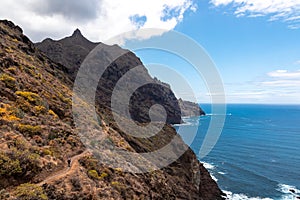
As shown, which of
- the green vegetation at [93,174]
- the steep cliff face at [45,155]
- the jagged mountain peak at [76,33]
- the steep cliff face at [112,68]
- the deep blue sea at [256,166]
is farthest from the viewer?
the jagged mountain peak at [76,33]

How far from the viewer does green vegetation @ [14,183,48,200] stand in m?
16.1

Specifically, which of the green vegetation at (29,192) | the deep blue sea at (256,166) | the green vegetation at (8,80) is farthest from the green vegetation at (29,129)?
the deep blue sea at (256,166)

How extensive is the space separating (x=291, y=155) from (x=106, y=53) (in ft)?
389

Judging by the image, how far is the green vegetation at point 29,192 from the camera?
635 inches

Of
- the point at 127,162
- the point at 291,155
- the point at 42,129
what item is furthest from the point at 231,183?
the point at 42,129

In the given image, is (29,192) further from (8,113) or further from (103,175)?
(8,113)

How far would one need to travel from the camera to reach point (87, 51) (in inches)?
6137

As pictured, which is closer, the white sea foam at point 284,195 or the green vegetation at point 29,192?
the green vegetation at point 29,192

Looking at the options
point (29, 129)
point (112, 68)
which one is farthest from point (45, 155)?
point (112, 68)

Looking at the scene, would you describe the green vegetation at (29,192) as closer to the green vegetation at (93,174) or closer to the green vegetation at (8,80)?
the green vegetation at (93,174)

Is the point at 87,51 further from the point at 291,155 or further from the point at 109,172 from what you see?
the point at 109,172

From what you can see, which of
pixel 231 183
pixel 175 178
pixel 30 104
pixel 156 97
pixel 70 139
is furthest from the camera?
pixel 156 97

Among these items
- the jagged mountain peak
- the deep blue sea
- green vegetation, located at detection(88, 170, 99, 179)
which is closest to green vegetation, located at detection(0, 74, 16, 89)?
green vegetation, located at detection(88, 170, 99, 179)

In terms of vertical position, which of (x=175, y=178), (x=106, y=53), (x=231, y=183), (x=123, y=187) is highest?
(x=106, y=53)
